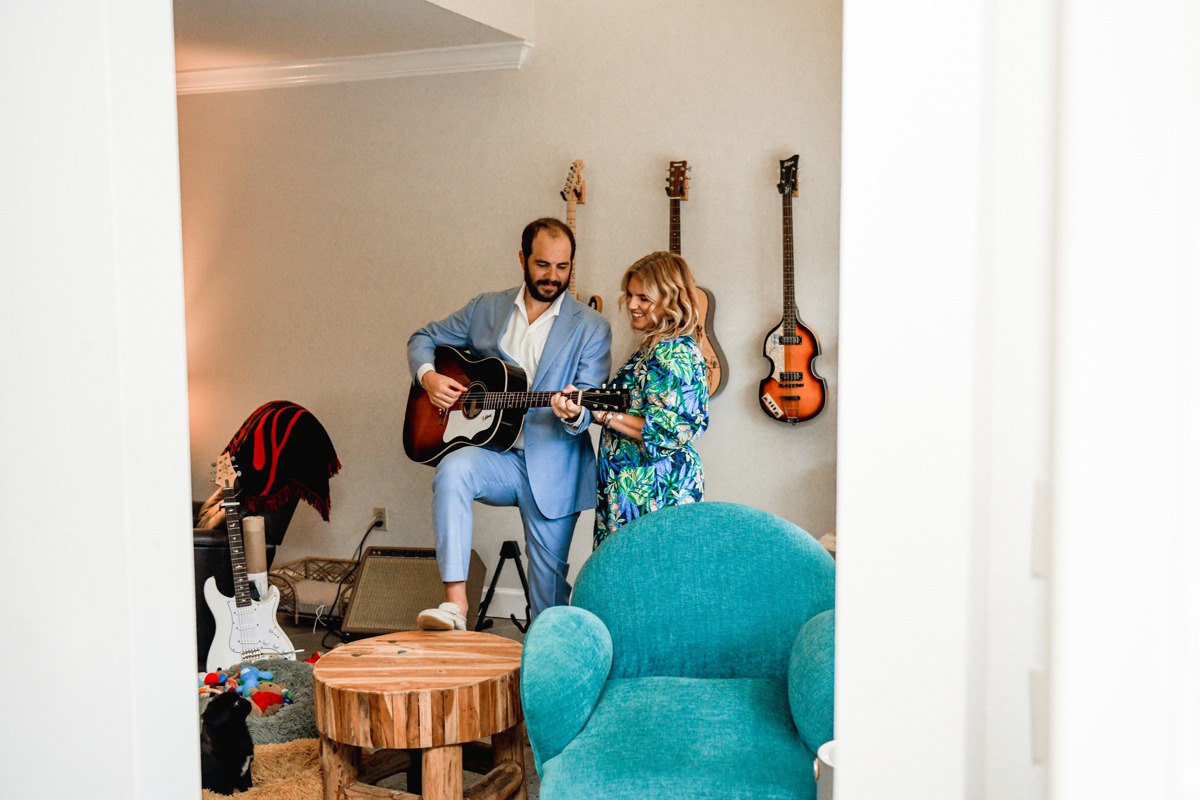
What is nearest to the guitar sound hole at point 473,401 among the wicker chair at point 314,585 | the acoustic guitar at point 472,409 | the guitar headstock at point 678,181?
the acoustic guitar at point 472,409

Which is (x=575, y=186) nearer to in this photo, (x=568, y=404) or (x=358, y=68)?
(x=358, y=68)

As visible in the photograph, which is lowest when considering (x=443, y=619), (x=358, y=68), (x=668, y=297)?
(x=443, y=619)

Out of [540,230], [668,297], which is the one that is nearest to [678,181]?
[540,230]

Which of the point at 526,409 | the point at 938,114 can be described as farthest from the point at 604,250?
the point at 938,114

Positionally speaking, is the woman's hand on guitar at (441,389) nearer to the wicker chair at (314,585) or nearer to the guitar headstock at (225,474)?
the guitar headstock at (225,474)

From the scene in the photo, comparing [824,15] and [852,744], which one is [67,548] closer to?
[852,744]

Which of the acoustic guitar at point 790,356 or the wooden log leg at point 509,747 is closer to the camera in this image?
the wooden log leg at point 509,747

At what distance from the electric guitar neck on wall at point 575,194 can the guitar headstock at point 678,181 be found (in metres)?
0.40

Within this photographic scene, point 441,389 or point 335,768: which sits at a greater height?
point 441,389

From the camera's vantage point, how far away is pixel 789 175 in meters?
4.16

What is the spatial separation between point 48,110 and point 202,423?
4400mm

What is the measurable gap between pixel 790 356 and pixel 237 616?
2.30m

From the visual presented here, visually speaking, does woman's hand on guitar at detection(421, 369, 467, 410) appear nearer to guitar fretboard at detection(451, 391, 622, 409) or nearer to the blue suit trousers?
guitar fretboard at detection(451, 391, 622, 409)

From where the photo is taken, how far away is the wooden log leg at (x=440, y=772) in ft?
7.07
